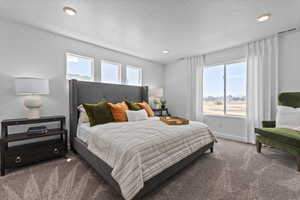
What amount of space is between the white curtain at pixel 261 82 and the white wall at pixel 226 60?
14 centimetres

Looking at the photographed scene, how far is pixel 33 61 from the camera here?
8.23 feet

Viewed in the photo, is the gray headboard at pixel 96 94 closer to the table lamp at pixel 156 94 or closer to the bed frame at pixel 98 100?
the bed frame at pixel 98 100

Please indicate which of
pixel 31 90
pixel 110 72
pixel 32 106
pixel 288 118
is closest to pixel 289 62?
pixel 288 118

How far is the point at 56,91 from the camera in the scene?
2.76 m

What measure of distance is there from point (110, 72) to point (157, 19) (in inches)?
82.9

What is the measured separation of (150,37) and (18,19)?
2448mm

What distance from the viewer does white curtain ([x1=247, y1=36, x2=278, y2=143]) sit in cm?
299

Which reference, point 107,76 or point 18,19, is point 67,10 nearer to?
point 18,19

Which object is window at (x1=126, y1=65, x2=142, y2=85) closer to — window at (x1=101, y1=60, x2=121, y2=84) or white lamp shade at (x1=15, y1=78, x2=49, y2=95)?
window at (x1=101, y1=60, x2=121, y2=84)

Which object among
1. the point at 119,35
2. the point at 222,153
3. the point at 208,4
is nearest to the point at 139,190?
the point at 222,153

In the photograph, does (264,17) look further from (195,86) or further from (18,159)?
(18,159)

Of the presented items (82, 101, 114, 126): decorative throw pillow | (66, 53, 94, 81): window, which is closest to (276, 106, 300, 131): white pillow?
(82, 101, 114, 126): decorative throw pillow

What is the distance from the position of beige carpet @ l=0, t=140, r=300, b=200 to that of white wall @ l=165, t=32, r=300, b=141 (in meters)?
1.31

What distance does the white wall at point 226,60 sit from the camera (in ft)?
9.16
